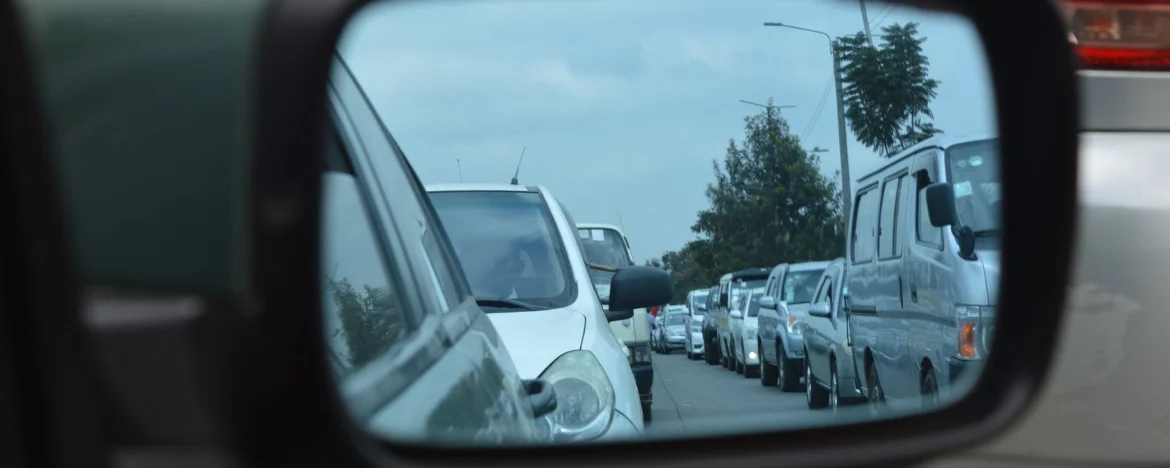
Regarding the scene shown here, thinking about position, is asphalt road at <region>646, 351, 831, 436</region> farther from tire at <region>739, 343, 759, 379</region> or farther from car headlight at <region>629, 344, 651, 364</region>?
car headlight at <region>629, 344, 651, 364</region>

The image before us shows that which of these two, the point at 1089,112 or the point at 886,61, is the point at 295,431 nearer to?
the point at 1089,112

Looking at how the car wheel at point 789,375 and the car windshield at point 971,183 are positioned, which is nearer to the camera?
the car windshield at point 971,183

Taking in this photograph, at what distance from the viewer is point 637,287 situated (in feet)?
17.1

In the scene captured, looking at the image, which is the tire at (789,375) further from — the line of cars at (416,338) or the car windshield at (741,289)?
the line of cars at (416,338)

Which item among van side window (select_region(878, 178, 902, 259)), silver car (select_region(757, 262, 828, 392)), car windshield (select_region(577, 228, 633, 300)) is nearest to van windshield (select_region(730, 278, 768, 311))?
silver car (select_region(757, 262, 828, 392))

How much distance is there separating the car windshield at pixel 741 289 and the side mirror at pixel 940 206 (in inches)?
752

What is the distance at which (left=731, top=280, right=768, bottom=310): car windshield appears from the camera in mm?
26611

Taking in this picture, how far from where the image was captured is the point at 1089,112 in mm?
2770

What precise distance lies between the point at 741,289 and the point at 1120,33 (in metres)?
25.3

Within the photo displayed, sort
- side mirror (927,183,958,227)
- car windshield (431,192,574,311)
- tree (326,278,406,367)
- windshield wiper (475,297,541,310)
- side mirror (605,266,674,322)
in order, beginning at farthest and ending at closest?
1. side mirror (927,183,958,227)
2. car windshield (431,192,574,311)
3. windshield wiper (475,297,541,310)
4. side mirror (605,266,674,322)
5. tree (326,278,406,367)

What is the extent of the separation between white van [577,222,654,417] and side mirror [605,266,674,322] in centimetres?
313

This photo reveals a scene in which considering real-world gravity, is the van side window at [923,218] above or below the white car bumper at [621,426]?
above

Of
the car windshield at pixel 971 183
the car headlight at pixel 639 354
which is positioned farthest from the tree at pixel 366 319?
the car headlight at pixel 639 354

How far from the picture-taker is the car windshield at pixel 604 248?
15.3 meters
